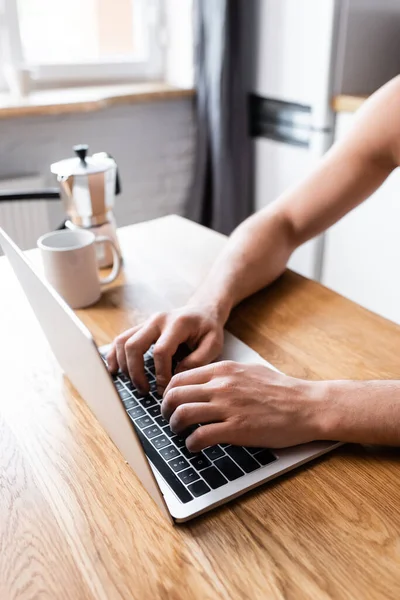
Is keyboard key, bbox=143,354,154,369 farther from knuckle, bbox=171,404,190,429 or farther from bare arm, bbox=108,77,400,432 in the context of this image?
knuckle, bbox=171,404,190,429

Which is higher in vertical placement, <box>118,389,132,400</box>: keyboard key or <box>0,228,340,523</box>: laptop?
<box>0,228,340,523</box>: laptop

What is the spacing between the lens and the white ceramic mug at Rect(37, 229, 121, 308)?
90 cm

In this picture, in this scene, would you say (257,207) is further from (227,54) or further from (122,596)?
(122,596)

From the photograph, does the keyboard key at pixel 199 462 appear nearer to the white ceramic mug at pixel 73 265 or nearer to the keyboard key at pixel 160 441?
the keyboard key at pixel 160 441

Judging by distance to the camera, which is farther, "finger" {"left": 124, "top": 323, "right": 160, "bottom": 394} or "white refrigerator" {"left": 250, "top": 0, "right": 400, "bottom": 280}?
"white refrigerator" {"left": 250, "top": 0, "right": 400, "bottom": 280}

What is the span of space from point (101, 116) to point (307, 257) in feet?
3.15

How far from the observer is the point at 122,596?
18.1 inches

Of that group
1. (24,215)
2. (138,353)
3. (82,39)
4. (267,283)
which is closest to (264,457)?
(138,353)

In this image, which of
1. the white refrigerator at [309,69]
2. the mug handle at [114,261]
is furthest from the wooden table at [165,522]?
the white refrigerator at [309,69]

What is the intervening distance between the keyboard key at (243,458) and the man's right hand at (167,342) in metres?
0.14

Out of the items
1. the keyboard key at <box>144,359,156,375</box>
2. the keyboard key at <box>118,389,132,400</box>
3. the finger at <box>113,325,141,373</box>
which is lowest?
the keyboard key at <box>144,359,156,375</box>

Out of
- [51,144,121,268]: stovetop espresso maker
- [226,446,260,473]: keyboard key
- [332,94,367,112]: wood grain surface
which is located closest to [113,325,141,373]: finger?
[226,446,260,473]: keyboard key

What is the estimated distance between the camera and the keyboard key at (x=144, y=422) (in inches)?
25.5

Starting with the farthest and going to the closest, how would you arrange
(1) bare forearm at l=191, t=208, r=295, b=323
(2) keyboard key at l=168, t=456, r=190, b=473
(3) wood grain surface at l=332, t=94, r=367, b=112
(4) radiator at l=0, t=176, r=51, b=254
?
(4) radiator at l=0, t=176, r=51, b=254
(3) wood grain surface at l=332, t=94, r=367, b=112
(1) bare forearm at l=191, t=208, r=295, b=323
(2) keyboard key at l=168, t=456, r=190, b=473
